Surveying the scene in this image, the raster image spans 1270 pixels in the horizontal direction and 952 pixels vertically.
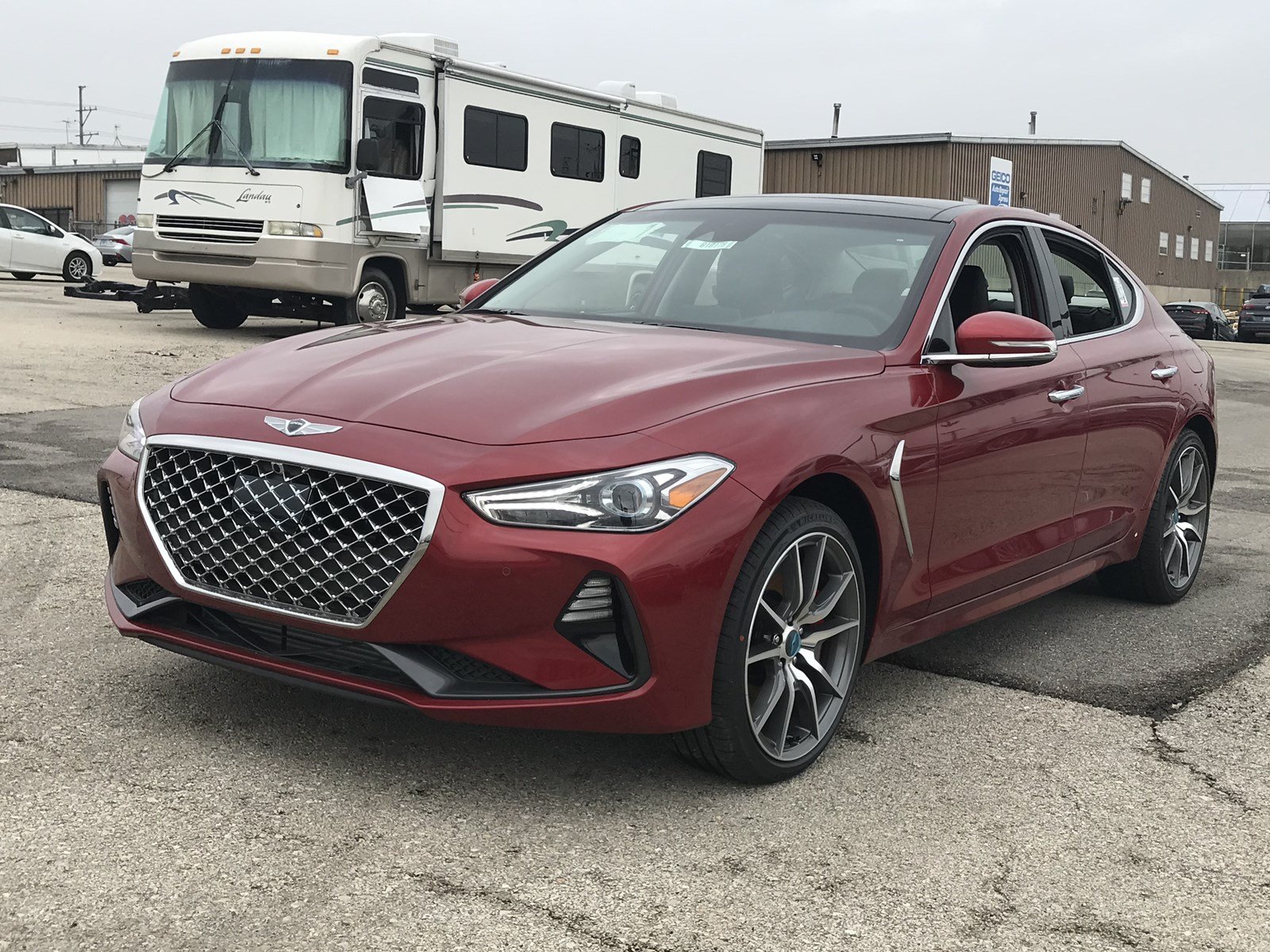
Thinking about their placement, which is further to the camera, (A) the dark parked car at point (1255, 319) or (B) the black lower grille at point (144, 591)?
(A) the dark parked car at point (1255, 319)

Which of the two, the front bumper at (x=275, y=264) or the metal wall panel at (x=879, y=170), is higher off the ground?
the metal wall panel at (x=879, y=170)

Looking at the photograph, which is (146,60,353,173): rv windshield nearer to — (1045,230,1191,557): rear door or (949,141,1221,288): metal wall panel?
(1045,230,1191,557): rear door

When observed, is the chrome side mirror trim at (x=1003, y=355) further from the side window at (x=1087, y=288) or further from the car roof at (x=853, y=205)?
the side window at (x=1087, y=288)

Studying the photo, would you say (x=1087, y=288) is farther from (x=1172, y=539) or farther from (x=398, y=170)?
(x=398, y=170)

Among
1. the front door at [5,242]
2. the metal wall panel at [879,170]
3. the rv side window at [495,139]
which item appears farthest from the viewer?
the metal wall panel at [879,170]

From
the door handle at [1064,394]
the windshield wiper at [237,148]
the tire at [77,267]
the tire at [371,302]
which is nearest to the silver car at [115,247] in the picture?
the tire at [77,267]

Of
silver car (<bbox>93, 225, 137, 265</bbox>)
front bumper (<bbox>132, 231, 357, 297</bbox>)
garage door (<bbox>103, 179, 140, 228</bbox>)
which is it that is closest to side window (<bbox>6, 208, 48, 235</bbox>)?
silver car (<bbox>93, 225, 137, 265</bbox>)

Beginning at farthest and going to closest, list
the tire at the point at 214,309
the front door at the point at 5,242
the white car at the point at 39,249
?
the white car at the point at 39,249 < the front door at the point at 5,242 < the tire at the point at 214,309

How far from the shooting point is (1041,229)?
5355mm

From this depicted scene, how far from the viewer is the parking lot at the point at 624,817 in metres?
2.88

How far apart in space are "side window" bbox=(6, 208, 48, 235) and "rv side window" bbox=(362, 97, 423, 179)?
668 inches

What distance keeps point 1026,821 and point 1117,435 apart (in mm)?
2182

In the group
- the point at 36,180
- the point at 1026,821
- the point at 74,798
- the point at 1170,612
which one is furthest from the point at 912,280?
the point at 36,180

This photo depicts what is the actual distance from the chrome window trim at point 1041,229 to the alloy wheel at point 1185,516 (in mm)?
647
